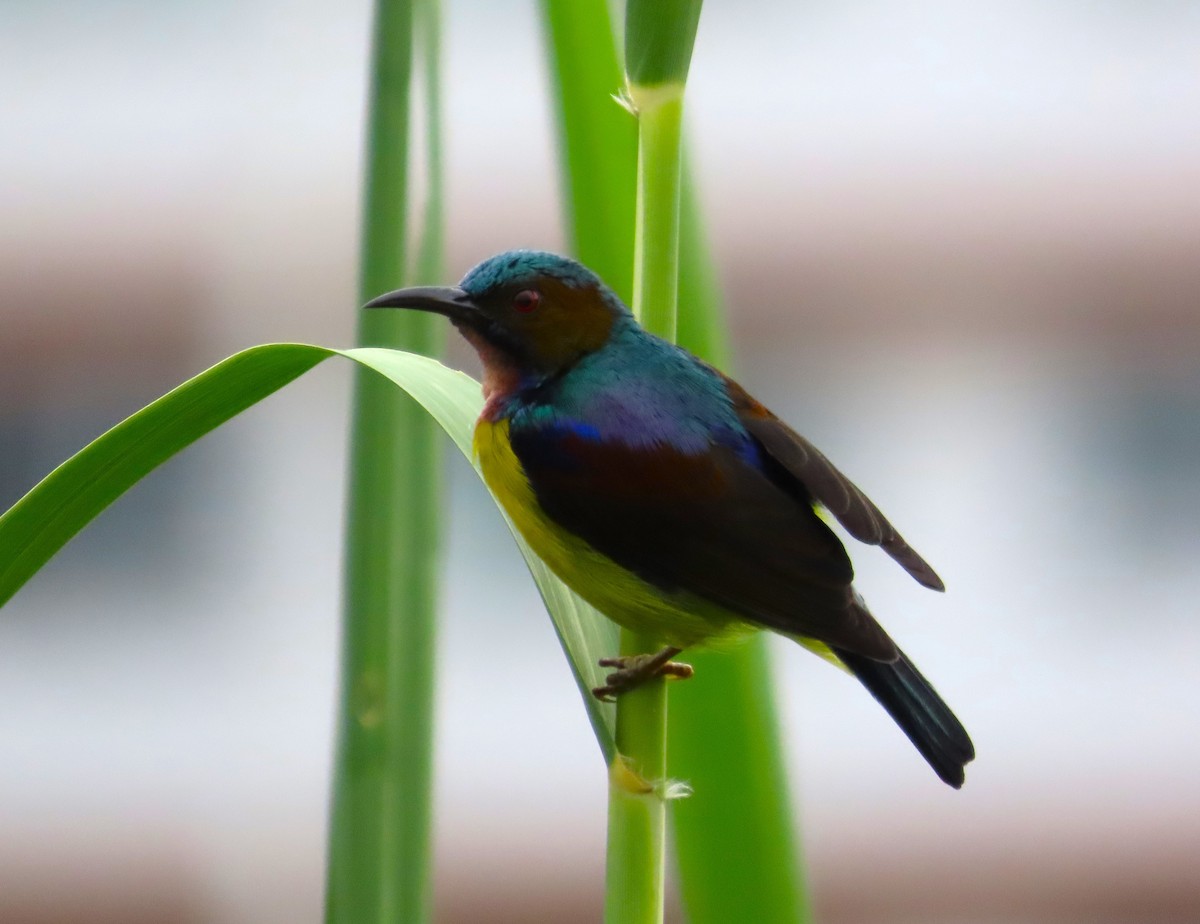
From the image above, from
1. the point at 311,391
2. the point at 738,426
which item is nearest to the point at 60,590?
the point at 311,391

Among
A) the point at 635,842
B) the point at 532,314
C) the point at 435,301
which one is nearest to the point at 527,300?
the point at 532,314

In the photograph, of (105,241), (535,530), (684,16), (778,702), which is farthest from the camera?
(105,241)

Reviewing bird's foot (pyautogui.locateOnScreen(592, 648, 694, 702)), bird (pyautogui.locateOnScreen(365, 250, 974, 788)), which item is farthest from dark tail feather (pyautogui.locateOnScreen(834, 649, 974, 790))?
bird's foot (pyautogui.locateOnScreen(592, 648, 694, 702))

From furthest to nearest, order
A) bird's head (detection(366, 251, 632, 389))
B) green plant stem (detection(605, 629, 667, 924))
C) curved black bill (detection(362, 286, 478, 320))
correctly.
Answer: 1. bird's head (detection(366, 251, 632, 389))
2. curved black bill (detection(362, 286, 478, 320))
3. green plant stem (detection(605, 629, 667, 924))

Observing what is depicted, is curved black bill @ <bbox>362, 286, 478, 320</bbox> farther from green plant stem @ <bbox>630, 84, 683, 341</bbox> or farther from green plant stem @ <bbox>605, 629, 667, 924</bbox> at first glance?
green plant stem @ <bbox>605, 629, 667, 924</bbox>

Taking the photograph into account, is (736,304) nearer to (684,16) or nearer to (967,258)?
(967,258)

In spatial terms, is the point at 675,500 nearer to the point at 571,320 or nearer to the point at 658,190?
the point at 571,320

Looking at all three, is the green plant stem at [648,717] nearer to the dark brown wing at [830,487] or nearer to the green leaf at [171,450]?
the green leaf at [171,450]

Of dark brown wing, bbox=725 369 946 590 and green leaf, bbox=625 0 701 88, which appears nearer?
green leaf, bbox=625 0 701 88
